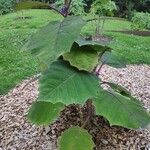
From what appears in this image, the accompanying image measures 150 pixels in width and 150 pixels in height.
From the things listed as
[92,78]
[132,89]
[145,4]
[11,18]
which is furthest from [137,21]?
[92,78]

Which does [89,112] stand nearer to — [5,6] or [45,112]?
[45,112]

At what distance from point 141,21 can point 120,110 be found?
10838 mm

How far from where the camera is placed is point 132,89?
5105 millimetres

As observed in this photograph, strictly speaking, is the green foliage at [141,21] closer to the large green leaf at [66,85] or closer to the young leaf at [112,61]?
the young leaf at [112,61]

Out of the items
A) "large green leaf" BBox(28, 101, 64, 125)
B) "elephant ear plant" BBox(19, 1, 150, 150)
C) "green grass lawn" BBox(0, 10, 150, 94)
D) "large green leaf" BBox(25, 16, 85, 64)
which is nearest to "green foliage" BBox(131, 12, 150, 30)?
"green grass lawn" BBox(0, 10, 150, 94)

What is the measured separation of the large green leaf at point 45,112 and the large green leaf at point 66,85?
27cm

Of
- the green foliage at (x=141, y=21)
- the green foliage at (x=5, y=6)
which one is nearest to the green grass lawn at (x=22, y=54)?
Answer: the green foliage at (x=141, y=21)

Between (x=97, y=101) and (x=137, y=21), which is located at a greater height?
(x=97, y=101)

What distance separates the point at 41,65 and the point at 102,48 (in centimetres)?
52

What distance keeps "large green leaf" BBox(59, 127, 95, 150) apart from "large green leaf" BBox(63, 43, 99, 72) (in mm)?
500

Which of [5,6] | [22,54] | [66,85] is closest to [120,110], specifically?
[66,85]

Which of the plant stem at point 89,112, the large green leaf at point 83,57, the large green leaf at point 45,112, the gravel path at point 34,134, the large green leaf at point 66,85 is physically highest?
the large green leaf at point 83,57

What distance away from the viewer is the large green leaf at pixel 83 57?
3055mm

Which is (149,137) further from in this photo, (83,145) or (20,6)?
(20,6)
